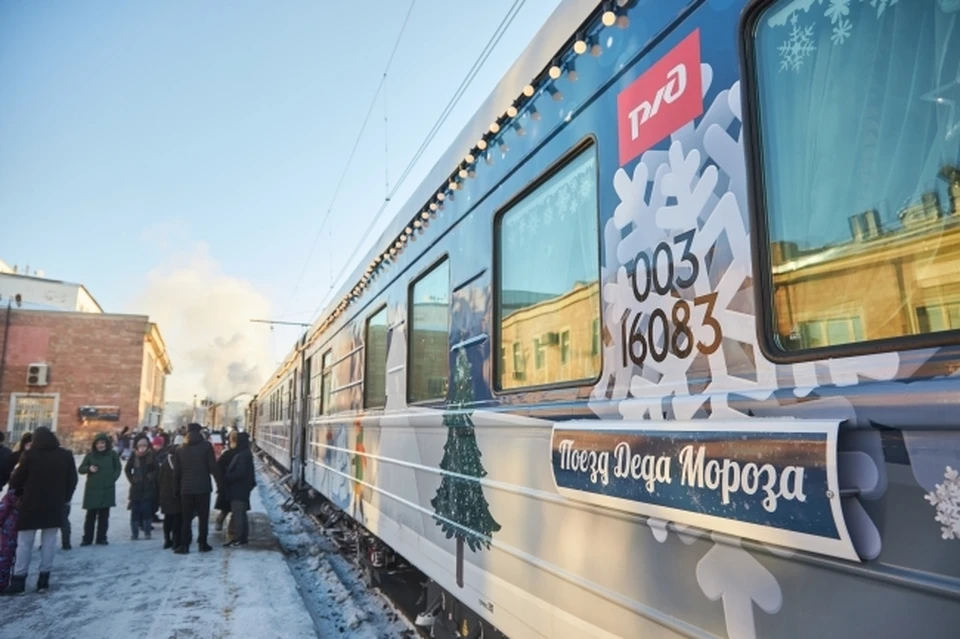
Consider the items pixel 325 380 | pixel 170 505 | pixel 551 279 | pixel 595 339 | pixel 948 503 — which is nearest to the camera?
pixel 948 503

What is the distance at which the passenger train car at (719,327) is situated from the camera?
1345 mm

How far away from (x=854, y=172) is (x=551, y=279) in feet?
4.60

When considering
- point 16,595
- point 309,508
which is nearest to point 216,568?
point 16,595

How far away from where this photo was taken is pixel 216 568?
720 centimetres

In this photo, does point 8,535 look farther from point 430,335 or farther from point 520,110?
point 520,110

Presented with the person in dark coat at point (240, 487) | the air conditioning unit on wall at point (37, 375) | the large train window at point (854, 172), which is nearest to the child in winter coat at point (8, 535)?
the person in dark coat at point (240, 487)

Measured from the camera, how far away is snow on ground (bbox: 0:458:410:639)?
5.15 m

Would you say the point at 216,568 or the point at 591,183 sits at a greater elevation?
the point at 591,183

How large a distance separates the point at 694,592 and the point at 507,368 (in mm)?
1462

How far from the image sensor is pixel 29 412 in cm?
3719

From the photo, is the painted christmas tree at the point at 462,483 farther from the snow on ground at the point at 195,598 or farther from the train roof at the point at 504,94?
the snow on ground at the point at 195,598

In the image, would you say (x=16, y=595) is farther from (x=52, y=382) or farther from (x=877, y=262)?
(x=52, y=382)

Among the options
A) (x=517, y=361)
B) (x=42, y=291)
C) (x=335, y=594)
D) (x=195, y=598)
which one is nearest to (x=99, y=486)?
(x=195, y=598)

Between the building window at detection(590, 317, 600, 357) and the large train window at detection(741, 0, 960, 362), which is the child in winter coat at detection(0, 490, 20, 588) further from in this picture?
the large train window at detection(741, 0, 960, 362)
